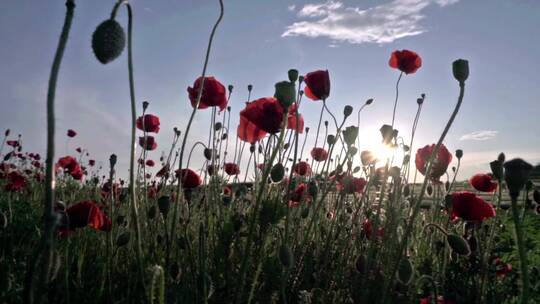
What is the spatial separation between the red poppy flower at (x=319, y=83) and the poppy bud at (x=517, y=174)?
1.51m

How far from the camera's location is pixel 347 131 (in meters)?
2.48

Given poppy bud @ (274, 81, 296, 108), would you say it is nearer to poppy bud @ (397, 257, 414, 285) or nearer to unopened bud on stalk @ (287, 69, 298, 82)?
unopened bud on stalk @ (287, 69, 298, 82)

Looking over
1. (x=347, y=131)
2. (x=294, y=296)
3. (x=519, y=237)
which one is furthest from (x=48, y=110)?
(x=294, y=296)

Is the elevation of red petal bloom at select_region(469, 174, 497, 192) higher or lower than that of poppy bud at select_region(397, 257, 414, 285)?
higher

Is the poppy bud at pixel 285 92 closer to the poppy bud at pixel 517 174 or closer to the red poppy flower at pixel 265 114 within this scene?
the red poppy flower at pixel 265 114

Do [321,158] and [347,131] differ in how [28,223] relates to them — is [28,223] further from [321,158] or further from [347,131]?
[347,131]

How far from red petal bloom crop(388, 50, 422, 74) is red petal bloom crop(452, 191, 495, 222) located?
1.11 metres

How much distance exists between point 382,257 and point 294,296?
2.45 ft

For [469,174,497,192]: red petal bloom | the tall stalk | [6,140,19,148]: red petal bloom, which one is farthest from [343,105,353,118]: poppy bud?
[6,140,19,148]: red petal bloom

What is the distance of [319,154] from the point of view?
13.9 feet

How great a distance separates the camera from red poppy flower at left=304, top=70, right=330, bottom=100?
251 cm

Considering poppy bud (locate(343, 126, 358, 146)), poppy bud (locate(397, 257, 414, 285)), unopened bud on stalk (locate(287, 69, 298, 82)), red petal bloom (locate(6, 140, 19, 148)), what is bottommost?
poppy bud (locate(397, 257, 414, 285))

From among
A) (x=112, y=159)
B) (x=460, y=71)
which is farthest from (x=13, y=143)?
(x=460, y=71)

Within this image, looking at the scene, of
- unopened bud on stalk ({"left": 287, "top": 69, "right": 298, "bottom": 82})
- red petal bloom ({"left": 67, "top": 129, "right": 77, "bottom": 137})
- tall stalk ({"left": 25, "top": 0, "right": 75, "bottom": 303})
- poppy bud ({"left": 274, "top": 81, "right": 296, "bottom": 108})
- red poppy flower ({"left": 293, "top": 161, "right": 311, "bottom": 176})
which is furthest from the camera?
red petal bloom ({"left": 67, "top": 129, "right": 77, "bottom": 137})
